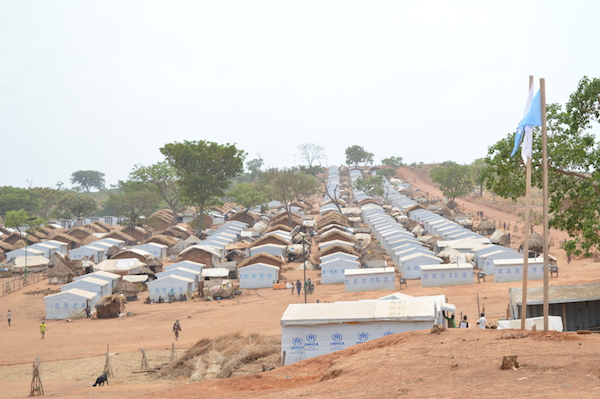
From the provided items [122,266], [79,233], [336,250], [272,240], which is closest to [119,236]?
[79,233]

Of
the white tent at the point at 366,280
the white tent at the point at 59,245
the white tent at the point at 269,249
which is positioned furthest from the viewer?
the white tent at the point at 59,245

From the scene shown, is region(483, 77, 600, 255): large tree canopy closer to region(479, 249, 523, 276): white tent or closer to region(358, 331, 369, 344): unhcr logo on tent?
region(358, 331, 369, 344): unhcr logo on tent

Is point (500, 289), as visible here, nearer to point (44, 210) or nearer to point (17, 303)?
point (17, 303)

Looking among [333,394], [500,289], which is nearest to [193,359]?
[333,394]

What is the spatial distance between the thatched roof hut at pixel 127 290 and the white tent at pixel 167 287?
1657 millimetres

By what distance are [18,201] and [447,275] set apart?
8363cm

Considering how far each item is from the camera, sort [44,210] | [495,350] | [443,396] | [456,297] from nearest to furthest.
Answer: [443,396]
[495,350]
[456,297]
[44,210]

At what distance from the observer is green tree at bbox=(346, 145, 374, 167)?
580 feet

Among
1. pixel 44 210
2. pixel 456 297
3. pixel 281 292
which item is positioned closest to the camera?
pixel 456 297

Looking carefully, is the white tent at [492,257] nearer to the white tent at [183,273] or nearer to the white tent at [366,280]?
the white tent at [366,280]

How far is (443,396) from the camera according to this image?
11.4 m

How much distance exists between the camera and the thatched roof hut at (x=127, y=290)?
4369 cm

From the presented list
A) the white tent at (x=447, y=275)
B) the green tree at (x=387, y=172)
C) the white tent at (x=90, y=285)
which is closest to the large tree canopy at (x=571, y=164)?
the white tent at (x=447, y=275)

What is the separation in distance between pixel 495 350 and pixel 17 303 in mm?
39486
